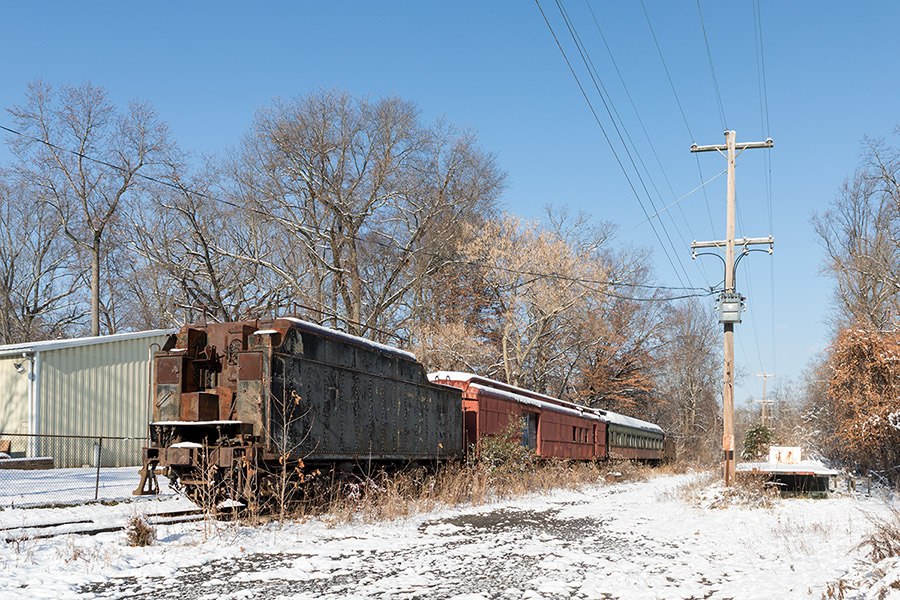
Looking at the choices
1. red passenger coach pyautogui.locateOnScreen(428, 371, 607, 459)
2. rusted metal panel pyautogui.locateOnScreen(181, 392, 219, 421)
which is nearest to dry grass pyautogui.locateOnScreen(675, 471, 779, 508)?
red passenger coach pyautogui.locateOnScreen(428, 371, 607, 459)

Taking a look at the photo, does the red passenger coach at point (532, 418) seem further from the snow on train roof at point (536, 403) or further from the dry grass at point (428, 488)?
the dry grass at point (428, 488)

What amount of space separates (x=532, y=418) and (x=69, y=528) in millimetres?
16746

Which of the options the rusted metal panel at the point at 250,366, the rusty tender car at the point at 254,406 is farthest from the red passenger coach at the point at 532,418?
the rusted metal panel at the point at 250,366

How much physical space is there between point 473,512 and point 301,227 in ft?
79.2

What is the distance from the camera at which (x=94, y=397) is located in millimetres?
25000

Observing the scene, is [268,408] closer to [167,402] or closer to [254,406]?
[254,406]

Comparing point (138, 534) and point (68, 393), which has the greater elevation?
point (68, 393)

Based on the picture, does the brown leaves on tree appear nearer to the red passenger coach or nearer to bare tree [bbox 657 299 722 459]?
the red passenger coach

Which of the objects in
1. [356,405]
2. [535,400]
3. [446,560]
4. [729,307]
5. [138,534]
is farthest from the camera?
[535,400]

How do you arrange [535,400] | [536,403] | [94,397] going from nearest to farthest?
[94,397] → [536,403] → [535,400]

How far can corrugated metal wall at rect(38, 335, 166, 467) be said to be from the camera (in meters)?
23.8

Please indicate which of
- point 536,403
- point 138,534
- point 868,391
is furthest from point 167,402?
point 868,391

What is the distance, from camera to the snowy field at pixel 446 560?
7414mm

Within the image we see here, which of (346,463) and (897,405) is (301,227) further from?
(897,405)
